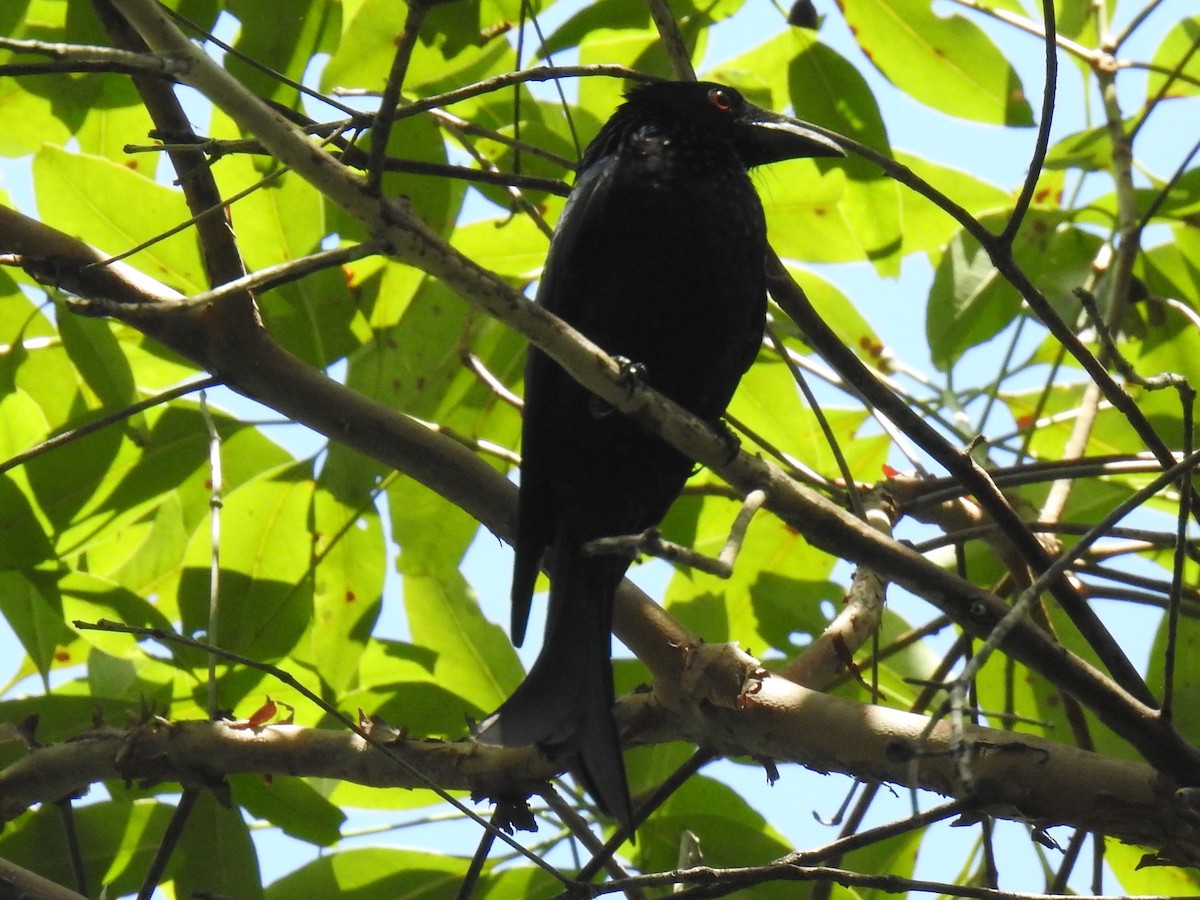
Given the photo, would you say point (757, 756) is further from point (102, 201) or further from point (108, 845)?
point (102, 201)

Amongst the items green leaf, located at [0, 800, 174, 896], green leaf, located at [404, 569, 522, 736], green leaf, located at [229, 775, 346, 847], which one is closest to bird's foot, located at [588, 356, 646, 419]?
green leaf, located at [404, 569, 522, 736]

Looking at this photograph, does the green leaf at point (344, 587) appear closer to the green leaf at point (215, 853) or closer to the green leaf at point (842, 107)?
the green leaf at point (215, 853)

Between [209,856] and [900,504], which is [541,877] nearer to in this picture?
[209,856]

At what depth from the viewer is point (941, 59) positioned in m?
3.09

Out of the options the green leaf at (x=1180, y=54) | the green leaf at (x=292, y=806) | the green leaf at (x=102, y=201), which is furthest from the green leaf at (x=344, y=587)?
the green leaf at (x=1180, y=54)

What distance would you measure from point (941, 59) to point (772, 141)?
0.53 m

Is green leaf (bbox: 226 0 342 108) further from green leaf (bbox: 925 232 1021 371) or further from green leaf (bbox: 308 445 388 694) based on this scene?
green leaf (bbox: 925 232 1021 371)

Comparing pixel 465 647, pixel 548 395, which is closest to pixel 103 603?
pixel 465 647

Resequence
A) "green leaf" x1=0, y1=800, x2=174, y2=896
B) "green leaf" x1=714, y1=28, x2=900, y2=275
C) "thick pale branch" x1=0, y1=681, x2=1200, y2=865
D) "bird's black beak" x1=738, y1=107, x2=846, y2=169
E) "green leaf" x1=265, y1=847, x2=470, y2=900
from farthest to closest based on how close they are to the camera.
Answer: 1. "bird's black beak" x1=738, y1=107, x2=846, y2=169
2. "green leaf" x1=714, y1=28, x2=900, y2=275
3. "green leaf" x1=0, y1=800, x2=174, y2=896
4. "green leaf" x1=265, y1=847, x2=470, y2=900
5. "thick pale branch" x1=0, y1=681, x2=1200, y2=865

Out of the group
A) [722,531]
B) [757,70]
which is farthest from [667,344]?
[757,70]

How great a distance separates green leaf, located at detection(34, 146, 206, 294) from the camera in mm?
2859

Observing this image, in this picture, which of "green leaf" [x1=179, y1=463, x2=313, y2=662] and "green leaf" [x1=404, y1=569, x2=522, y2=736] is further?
"green leaf" [x1=404, y1=569, x2=522, y2=736]

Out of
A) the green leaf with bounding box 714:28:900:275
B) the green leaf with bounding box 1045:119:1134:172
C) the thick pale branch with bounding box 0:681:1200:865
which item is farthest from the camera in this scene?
the green leaf with bounding box 1045:119:1134:172

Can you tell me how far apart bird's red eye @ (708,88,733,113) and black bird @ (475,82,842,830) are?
0.69ft
